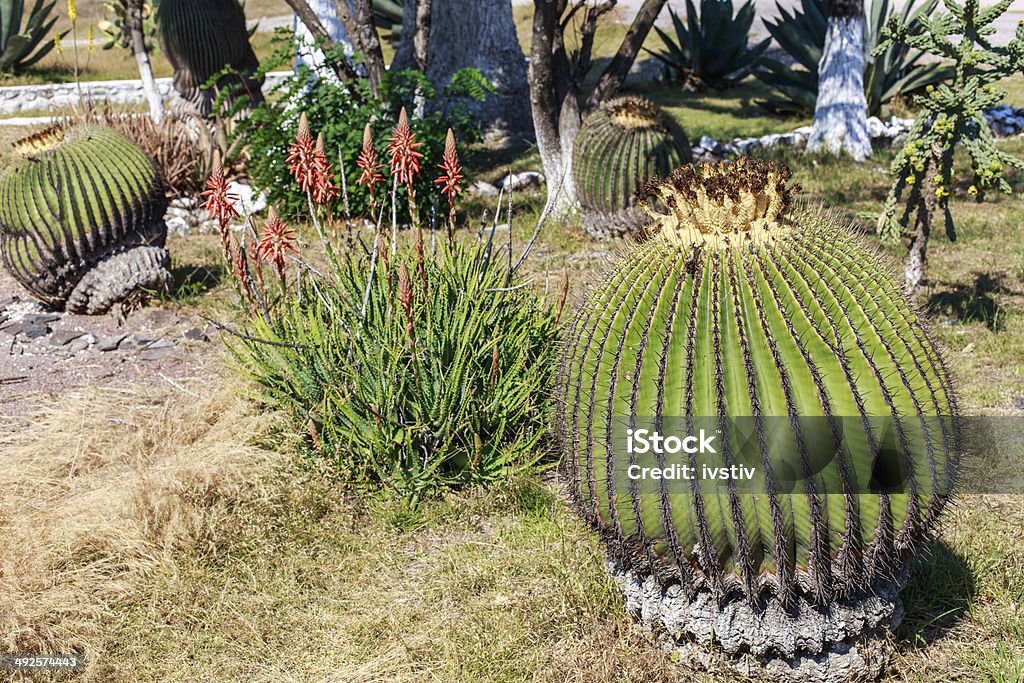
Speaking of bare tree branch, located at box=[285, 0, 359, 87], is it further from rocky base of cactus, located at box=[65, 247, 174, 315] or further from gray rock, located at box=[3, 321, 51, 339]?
gray rock, located at box=[3, 321, 51, 339]

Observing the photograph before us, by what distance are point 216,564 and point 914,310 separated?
2.68 metres

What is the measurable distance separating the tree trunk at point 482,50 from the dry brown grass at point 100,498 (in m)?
7.89

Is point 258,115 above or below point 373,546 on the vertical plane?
above

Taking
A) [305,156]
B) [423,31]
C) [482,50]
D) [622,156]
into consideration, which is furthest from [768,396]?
[482,50]

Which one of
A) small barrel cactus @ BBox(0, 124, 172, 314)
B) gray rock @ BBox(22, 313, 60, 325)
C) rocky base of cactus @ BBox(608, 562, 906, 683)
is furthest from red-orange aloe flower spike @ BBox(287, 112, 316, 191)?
gray rock @ BBox(22, 313, 60, 325)

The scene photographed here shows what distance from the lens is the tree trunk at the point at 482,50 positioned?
463 inches

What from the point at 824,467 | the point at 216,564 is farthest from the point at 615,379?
the point at 216,564

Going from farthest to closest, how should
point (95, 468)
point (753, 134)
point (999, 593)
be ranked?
point (753, 134)
point (95, 468)
point (999, 593)

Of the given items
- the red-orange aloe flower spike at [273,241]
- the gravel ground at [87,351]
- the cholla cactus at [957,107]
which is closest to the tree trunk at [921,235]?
the cholla cactus at [957,107]

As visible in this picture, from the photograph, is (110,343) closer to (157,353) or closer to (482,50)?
(157,353)

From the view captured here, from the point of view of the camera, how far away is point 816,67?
Answer: 483 inches

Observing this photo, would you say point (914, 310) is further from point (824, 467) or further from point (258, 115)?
point (258, 115)

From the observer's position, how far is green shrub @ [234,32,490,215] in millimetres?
8125

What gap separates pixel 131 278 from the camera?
21.4 ft
